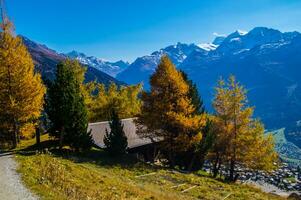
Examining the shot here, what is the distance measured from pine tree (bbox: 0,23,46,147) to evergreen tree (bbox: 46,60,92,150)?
6.41ft

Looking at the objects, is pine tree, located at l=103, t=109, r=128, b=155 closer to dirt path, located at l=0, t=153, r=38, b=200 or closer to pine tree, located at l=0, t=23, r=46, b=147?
pine tree, located at l=0, t=23, r=46, b=147

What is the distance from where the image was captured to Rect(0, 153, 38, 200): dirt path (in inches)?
822

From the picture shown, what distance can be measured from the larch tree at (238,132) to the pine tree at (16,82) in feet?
84.7

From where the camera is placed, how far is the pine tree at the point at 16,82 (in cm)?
4181

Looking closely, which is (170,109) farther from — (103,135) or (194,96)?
(103,135)

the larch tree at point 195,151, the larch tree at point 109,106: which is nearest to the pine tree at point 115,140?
the larch tree at point 195,151

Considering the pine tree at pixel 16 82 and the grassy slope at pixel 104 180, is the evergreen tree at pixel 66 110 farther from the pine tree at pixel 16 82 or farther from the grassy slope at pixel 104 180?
the grassy slope at pixel 104 180

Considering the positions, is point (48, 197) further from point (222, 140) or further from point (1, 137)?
point (222, 140)

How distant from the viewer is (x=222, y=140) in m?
54.5

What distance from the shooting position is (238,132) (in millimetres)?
53812

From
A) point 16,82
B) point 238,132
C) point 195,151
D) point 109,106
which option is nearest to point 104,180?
point 16,82

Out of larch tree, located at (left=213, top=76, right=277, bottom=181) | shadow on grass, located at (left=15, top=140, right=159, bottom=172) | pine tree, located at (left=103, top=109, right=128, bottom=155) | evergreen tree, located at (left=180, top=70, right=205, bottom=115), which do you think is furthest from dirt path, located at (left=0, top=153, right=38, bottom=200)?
larch tree, located at (left=213, top=76, right=277, bottom=181)

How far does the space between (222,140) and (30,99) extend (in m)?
27.4

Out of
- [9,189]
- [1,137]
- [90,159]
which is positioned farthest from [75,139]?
[9,189]
